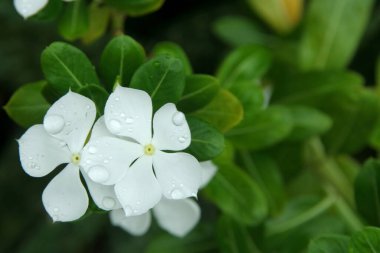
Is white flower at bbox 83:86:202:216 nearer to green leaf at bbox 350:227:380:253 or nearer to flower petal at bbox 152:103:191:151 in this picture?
flower petal at bbox 152:103:191:151

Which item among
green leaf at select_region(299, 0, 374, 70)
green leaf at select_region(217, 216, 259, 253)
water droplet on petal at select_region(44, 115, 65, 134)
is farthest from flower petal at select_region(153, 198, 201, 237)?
green leaf at select_region(299, 0, 374, 70)

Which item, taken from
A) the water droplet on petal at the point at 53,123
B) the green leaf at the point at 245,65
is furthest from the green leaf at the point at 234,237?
the water droplet on petal at the point at 53,123

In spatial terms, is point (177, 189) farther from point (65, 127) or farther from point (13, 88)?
point (13, 88)

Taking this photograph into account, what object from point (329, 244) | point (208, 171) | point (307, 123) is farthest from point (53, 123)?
point (307, 123)

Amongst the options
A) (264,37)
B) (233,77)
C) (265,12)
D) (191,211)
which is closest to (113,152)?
(191,211)

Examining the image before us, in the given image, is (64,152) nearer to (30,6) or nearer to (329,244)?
(30,6)
